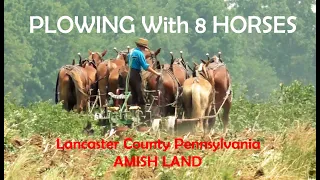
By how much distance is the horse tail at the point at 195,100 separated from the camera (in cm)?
1745

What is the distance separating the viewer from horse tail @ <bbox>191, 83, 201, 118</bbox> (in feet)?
57.3

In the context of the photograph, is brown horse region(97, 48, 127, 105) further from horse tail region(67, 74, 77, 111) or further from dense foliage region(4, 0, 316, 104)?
dense foliage region(4, 0, 316, 104)

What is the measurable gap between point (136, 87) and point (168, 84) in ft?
2.03

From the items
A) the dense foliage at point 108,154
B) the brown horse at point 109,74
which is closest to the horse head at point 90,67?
the brown horse at point 109,74

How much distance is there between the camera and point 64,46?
41719 millimetres

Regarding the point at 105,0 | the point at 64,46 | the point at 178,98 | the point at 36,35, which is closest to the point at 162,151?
the point at 178,98

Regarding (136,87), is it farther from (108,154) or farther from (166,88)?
(108,154)

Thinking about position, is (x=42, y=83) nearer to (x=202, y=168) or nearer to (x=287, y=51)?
(x=287, y=51)

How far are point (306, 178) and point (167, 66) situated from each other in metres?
5.81

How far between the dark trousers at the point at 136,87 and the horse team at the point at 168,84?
0.15 metres

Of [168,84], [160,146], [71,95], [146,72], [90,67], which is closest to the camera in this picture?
[160,146]

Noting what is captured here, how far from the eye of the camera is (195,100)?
1747 cm

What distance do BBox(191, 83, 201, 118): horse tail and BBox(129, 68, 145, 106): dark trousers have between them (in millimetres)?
785

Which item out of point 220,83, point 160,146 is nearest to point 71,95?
point 220,83
